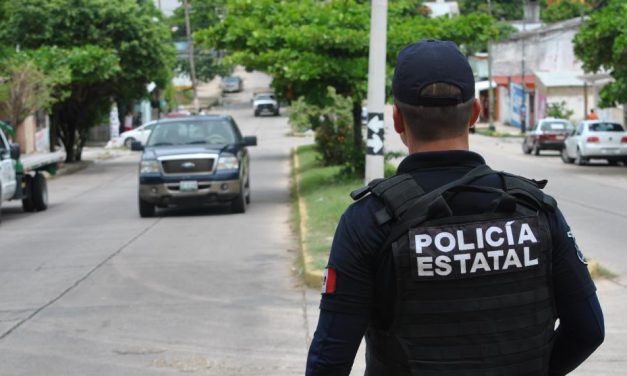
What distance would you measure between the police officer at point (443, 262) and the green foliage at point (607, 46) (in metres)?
27.6

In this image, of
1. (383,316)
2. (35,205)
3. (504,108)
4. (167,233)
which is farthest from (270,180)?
(504,108)

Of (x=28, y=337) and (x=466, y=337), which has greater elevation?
(x=466, y=337)

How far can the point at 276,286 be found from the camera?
11961 mm

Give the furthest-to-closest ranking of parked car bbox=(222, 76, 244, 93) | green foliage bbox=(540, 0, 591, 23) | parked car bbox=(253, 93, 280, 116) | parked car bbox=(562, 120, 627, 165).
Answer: parked car bbox=(222, 76, 244, 93) → green foliage bbox=(540, 0, 591, 23) → parked car bbox=(253, 93, 280, 116) → parked car bbox=(562, 120, 627, 165)

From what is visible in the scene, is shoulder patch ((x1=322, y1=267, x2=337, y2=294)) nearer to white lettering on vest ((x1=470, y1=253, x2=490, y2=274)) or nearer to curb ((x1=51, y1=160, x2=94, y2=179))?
white lettering on vest ((x1=470, y1=253, x2=490, y2=274))

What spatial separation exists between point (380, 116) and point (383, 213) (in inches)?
496

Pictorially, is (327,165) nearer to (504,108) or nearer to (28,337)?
(28,337)

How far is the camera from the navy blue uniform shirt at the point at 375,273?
2904 mm

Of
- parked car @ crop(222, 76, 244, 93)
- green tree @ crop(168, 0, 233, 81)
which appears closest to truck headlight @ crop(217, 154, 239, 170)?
green tree @ crop(168, 0, 233, 81)

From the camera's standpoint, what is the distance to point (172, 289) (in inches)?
466

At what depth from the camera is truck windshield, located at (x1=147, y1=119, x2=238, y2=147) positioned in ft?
69.5

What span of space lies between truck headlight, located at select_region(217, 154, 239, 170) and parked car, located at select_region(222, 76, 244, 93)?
79.6 m

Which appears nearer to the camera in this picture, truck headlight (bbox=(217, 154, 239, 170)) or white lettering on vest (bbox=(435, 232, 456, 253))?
white lettering on vest (bbox=(435, 232, 456, 253))

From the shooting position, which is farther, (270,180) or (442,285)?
(270,180)
